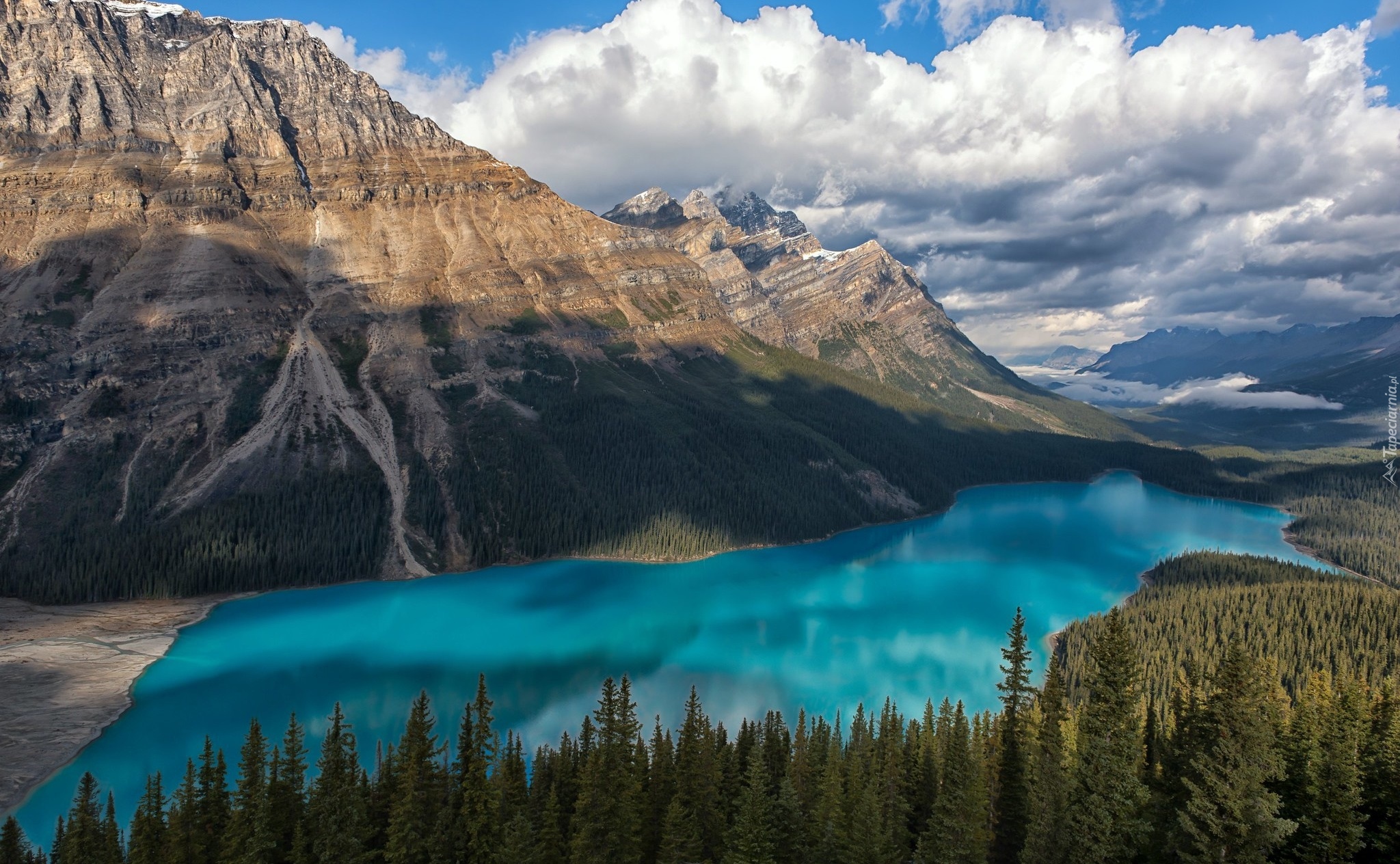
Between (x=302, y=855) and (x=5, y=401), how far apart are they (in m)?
137

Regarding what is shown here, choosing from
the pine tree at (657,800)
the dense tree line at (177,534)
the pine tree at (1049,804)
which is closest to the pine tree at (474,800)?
the pine tree at (657,800)

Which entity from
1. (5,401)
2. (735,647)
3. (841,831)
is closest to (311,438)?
(5,401)

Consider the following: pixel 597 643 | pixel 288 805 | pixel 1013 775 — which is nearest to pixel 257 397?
pixel 597 643

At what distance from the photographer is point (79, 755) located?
6488cm

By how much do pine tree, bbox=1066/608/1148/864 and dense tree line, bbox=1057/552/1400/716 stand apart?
45.2 metres

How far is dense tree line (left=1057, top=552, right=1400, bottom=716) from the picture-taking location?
78.9 metres

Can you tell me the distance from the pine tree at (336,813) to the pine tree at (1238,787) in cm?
3643

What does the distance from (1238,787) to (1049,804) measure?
25.6 feet

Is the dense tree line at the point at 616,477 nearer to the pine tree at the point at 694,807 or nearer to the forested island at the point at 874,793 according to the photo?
the forested island at the point at 874,793

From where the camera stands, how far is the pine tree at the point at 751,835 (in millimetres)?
36250

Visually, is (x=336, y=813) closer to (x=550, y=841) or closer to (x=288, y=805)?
(x=288, y=805)

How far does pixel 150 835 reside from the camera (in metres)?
42.1

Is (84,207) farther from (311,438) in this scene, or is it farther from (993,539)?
(993,539)

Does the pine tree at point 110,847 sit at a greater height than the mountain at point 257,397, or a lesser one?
lesser
